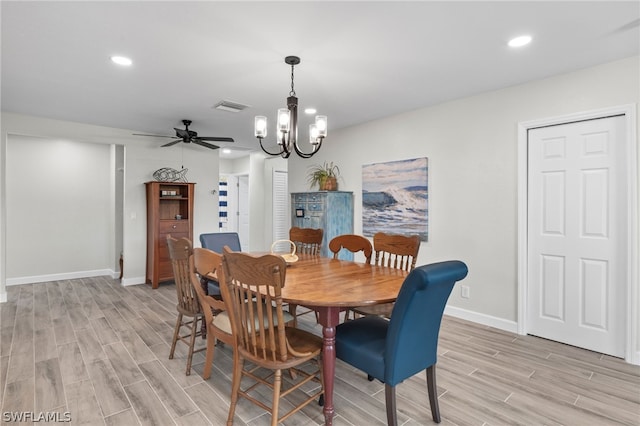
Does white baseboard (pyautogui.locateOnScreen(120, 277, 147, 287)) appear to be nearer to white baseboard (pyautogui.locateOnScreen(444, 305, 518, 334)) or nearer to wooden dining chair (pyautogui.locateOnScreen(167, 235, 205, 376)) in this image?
wooden dining chair (pyautogui.locateOnScreen(167, 235, 205, 376))

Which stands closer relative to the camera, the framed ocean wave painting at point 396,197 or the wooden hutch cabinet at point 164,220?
A: the framed ocean wave painting at point 396,197

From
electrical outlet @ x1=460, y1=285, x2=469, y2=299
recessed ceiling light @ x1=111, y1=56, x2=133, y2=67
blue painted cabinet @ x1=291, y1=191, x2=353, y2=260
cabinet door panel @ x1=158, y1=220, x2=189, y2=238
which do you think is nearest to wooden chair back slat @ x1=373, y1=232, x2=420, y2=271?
electrical outlet @ x1=460, y1=285, x2=469, y2=299

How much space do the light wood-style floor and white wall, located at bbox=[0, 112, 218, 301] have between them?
1873mm

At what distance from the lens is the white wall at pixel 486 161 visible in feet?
9.64

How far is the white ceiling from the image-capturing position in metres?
2.05

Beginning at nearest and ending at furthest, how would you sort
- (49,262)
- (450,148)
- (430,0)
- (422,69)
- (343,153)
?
(430,0), (422,69), (450,148), (343,153), (49,262)

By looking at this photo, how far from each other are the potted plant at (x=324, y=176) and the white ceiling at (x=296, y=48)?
4.09ft

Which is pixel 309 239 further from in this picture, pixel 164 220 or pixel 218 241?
pixel 164 220

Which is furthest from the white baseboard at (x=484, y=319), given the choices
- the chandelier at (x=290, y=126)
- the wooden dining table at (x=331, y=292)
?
the chandelier at (x=290, y=126)

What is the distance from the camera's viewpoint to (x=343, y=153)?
16.7ft

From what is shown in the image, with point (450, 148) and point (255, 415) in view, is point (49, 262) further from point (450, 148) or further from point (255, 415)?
point (450, 148)

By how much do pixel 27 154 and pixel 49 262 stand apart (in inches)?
69.5

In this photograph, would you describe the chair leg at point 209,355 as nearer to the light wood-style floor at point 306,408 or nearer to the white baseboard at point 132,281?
the light wood-style floor at point 306,408

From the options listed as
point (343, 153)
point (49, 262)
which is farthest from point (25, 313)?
point (343, 153)
